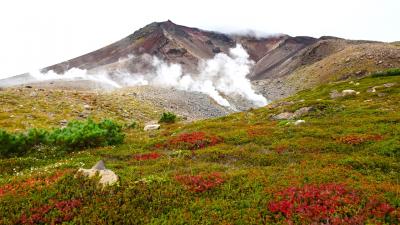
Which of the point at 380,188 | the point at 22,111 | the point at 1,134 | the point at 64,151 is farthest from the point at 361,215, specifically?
the point at 22,111

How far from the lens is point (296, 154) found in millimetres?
20562

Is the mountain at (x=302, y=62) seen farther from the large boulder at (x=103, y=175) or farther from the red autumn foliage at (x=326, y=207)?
the large boulder at (x=103, y=175)

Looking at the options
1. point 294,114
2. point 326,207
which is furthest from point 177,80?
point 326,207

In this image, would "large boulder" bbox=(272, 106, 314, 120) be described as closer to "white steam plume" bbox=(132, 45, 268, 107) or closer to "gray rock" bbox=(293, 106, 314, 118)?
"gray rock" bbox=(293, 106, 314, 118)

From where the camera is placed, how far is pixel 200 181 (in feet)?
49.2

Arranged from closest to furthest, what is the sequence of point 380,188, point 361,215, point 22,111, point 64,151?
point 361,215 → point 380,188 → point 64,151 → point 22,111

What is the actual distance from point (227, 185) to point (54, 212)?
6.89 metres

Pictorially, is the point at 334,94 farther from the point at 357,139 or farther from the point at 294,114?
the point at 357,139

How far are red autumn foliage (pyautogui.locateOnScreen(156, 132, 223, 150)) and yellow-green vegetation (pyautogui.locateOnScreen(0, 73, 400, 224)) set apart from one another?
75cm

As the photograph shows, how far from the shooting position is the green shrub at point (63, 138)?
2267 cm

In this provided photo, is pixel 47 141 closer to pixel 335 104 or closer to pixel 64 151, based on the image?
pixel 64 151

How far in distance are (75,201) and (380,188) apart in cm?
1183

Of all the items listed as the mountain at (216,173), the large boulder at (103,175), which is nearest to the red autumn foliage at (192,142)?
the mountain at (216,173)

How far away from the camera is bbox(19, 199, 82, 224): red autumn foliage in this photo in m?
11.7
